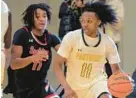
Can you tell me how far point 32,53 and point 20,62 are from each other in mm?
166

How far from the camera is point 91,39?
138 inches

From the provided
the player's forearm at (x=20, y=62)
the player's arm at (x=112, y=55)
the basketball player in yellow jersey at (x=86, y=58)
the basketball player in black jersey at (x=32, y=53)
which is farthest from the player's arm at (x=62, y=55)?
the player's arm at (x=112, y=55)

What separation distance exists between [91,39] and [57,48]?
0.38 m

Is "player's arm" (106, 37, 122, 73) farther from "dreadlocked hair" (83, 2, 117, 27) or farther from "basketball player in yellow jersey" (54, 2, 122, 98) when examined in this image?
"dreadlocked hair" (83, 2, 117, 27)

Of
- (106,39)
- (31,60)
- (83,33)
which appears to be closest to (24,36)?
(31,60)

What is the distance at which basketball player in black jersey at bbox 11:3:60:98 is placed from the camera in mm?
3475

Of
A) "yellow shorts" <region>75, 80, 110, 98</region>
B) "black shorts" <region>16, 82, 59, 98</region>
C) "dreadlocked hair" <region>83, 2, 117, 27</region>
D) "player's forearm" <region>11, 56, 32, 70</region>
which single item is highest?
"dreadlocked hair" <region>83, 2, 117, 27</region>

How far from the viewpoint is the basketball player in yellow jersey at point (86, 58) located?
3383 mm

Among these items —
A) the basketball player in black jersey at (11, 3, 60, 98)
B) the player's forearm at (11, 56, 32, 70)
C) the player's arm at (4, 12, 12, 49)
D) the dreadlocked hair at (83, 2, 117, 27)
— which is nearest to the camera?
the player's arm at (4, 12, 12, 49)

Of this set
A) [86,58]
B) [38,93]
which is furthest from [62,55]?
[38,93]

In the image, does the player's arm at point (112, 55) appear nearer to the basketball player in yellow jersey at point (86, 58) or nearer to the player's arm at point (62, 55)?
the basketball player in yellow jersey at point (86, 58)

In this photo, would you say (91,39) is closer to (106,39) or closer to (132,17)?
A: (106,39)

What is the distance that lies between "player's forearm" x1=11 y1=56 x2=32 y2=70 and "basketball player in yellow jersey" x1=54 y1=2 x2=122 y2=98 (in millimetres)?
249

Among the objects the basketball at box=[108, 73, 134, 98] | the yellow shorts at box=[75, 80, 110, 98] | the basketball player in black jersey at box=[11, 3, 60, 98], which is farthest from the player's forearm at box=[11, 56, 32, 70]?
the basketball at box=[108, 73, 134, 98]
